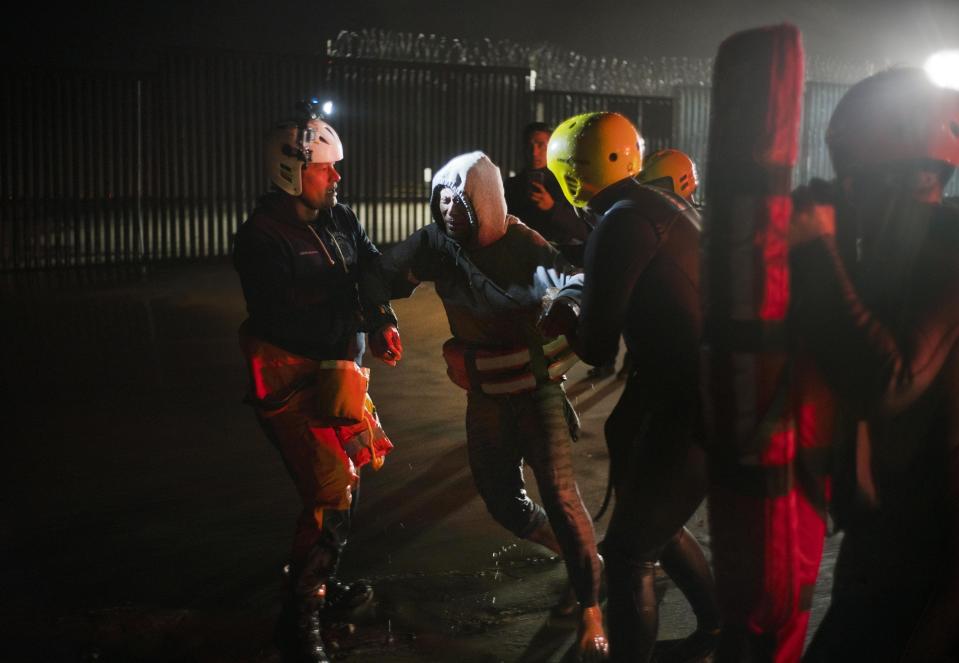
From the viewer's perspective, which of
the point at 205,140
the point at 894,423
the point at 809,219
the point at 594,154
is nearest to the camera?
the point at 809,219

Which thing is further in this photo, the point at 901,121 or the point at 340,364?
the point at 340,364

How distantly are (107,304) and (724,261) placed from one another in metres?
10.6

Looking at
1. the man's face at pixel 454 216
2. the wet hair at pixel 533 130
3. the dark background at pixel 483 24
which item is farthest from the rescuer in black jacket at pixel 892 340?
the dark background at pixel 483 24

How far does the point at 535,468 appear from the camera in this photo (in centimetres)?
409

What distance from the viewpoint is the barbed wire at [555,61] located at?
2227 centimetres

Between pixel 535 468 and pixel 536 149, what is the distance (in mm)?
4693

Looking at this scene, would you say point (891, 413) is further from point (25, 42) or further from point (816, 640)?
point (25, 42)

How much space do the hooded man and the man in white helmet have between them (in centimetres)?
34

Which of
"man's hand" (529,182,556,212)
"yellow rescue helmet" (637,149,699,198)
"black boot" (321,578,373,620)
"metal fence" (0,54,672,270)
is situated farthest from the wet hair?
"metal fence" (0,54,672,270)

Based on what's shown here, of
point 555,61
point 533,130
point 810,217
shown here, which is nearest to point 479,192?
point 810,217

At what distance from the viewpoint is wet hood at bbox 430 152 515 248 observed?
4.02m

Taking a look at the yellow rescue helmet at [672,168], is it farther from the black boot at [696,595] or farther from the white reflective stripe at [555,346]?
the black boot at [696,595]

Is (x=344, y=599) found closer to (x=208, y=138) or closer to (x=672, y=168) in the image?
(x=672, y=168)

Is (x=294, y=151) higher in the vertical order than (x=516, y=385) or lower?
higher
